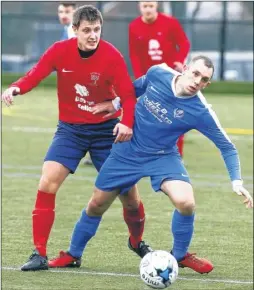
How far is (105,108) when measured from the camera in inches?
319

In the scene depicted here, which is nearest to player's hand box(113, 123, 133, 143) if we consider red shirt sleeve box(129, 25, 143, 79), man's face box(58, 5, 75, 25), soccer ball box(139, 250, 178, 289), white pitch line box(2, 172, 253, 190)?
soccer ball box(139, 250, 178, 289)

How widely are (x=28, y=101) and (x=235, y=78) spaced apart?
631 cm

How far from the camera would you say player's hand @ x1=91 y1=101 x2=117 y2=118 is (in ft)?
26.6

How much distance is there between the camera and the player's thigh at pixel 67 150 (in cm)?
812

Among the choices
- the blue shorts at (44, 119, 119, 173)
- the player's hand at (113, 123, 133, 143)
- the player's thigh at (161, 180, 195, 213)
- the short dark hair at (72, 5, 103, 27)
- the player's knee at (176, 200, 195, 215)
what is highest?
the short dark hair at (72, 5, 103, 27)

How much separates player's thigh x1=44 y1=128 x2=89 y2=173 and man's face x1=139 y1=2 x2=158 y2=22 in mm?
6081

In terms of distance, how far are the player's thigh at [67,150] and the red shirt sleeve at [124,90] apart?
50cm

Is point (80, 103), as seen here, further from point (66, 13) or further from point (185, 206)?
point (66, 13)

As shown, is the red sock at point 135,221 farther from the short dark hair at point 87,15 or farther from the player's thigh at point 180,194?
the short dark hair at point 87,15

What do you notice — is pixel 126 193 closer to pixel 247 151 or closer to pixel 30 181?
pixel 30 181

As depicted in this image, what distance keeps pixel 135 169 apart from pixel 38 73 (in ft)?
3.20

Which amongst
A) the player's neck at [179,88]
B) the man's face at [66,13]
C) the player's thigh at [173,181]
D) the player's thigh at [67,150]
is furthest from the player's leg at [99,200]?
the man's face at [66,13]

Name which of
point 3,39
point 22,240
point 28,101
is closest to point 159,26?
point 22,240

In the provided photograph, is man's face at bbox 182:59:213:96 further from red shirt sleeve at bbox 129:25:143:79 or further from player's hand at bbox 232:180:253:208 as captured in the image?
red shirt sleeve at bbox 129:25:143:79
